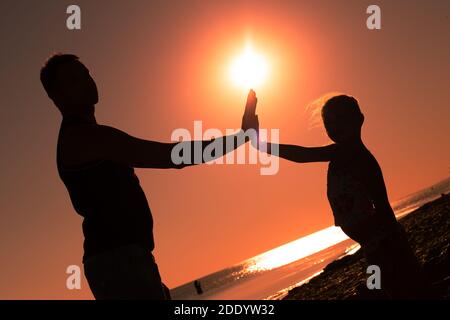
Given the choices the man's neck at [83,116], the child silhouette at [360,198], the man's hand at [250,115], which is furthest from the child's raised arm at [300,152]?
the man's neck at [83,116]

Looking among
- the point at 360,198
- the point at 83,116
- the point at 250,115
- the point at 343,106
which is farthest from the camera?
the point at 343,106

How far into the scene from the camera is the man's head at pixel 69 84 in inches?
131

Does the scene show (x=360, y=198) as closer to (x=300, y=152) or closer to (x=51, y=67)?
(x=300, y=152)

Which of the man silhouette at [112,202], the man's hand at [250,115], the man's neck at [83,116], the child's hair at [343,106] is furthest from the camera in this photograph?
the child's hair at [343,106]

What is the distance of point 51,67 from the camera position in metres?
3.38

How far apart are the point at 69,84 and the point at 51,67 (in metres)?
0.20

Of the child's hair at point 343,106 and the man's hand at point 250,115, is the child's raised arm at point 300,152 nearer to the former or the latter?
the child's hair at point 343,106

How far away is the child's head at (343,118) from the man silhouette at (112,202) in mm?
1733

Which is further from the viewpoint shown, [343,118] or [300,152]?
[300,152]

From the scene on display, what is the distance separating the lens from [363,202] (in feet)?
14.4

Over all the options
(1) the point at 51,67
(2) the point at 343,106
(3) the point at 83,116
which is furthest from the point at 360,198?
(1) the point at 51,67

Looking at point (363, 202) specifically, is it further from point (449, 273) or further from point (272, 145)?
point (449, 273)

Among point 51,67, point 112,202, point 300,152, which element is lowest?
point 112,202
